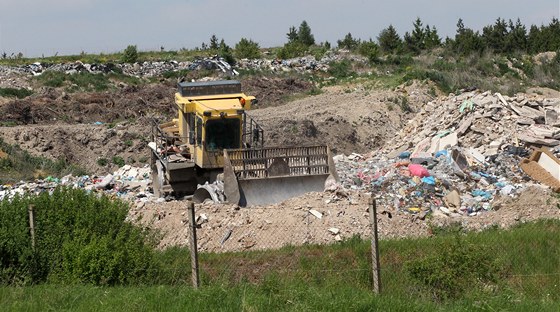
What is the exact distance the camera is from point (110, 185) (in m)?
21.1

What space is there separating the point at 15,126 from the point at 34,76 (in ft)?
41.1

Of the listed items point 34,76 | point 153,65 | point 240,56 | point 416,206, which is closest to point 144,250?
point 416,206

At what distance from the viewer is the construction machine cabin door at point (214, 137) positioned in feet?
57.7

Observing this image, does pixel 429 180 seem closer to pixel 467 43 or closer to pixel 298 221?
pixel 298 221

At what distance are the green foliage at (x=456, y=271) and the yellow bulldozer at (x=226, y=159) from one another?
649 centimetres

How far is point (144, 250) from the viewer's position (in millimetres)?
10922

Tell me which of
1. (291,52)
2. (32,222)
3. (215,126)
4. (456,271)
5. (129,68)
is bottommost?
(456,271)

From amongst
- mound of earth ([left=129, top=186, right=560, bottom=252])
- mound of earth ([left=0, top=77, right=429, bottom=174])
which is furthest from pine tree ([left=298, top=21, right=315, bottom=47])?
mound of earth ([left=129, top=186, right=560, bottom=252])

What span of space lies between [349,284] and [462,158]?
9917mm

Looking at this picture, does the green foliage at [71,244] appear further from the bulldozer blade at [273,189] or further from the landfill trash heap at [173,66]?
the landfill trash heap at [173,66]

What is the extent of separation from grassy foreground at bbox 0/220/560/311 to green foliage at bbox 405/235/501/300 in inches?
0.5

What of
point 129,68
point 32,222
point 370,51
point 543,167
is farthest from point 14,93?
point 32,222

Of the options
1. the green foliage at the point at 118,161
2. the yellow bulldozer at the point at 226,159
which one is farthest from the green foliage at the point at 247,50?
the yellow bulldozer at the point at 226,159

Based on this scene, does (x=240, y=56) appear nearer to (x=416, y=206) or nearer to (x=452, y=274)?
(x=416, y=206)
